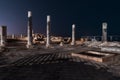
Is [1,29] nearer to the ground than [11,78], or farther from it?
farther from it

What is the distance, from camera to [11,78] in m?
9.41

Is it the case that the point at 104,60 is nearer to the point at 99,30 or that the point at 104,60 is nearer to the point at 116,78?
the point at 116,78

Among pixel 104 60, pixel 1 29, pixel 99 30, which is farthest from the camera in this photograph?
pixel 99 30

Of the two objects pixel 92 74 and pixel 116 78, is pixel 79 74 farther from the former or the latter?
pixel 116 78

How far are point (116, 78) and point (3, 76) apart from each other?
5187mm

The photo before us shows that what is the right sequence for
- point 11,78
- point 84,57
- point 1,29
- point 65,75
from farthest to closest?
point 1,29 < point 84,57 < point 65,75 < point 11,78

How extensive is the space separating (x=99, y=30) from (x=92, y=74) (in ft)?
196

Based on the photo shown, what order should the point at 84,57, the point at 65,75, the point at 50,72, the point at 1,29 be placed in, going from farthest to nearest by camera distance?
the point at 1,29 → the point at 84,57 → the point at 50,72 → the point at 65,75

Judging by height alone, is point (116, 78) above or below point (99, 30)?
below

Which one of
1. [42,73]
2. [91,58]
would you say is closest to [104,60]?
[91,58]

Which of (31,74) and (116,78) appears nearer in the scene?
(116,78)

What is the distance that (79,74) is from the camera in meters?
10.3

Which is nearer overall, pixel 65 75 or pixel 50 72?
pixel 65 75

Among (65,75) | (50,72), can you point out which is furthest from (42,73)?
(65,75)
